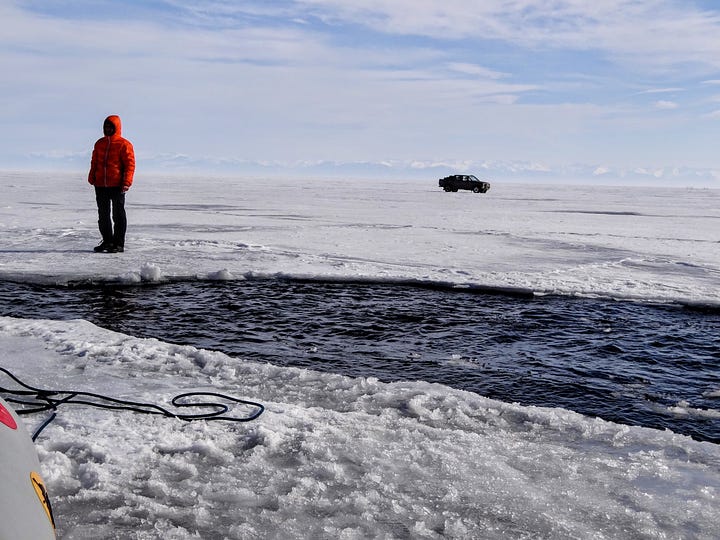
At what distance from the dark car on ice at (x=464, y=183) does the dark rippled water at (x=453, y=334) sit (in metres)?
37.7

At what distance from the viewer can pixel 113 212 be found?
10.1m

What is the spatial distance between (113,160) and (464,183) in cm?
3794

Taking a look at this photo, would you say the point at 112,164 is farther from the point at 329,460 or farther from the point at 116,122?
the point at 329,460

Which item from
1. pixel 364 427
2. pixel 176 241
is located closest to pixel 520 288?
pixel 364 427

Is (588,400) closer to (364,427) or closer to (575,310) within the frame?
(364,427)

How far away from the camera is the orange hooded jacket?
9648mm

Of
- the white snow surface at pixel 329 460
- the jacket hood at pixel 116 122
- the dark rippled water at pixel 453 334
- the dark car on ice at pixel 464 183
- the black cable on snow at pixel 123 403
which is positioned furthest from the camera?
the dark car on ice at pixel 464 183

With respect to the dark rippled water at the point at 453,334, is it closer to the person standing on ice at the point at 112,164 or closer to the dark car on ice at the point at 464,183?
the person standing on ice at the point at 112,164

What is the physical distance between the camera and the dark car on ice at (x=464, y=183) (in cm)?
4509

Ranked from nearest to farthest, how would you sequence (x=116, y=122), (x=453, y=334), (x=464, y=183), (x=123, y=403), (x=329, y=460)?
(x=329, y=460) < (x=123, y=403) < (x=453, y=334) < (x=116, y=122) < (x=464, y=183)

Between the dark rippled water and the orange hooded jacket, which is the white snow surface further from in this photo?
the orange hooded jacket

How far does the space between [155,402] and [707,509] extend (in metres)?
3.05

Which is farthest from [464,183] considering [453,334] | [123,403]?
[123,403]

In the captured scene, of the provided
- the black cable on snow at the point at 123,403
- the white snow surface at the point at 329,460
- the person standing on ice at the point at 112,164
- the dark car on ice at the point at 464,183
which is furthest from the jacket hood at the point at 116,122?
the dark car on ice at the point at 464,183
